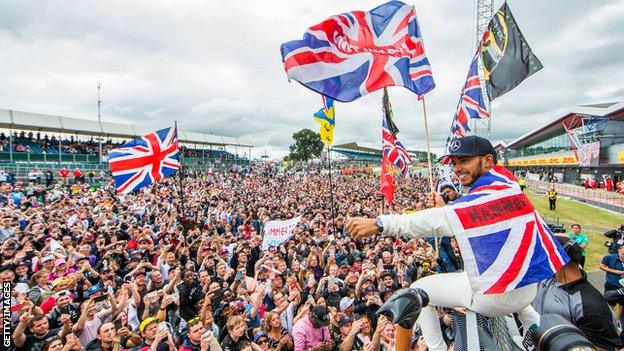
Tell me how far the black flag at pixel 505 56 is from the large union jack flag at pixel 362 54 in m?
3.27

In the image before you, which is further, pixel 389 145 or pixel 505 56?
pixel 389 145

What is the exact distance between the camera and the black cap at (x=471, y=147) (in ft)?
8.10

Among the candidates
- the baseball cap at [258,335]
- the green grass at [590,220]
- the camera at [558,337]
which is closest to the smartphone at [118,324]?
the baseball cap at [258,335]

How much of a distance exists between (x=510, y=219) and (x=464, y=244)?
34 centimetres

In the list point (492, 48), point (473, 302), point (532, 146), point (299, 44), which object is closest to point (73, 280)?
point (299, 44)

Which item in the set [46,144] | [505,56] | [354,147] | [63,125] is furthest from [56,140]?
[354,147]

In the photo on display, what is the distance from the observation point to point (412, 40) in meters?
5.69

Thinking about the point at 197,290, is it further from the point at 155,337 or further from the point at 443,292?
the point at 443,292

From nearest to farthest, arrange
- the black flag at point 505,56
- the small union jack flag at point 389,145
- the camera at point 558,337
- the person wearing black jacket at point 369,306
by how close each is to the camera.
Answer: the camera at point 558,337
the person wearing black jacket at point 369,306
the black flag at point 505,56
the small union jack flag at point 389,145

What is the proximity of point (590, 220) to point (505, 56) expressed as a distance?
20.1 metres

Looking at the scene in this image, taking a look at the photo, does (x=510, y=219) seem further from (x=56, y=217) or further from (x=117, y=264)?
(x=56, y=217)

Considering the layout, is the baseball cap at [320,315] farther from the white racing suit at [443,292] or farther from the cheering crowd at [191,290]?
the white racing suit at [443,292]

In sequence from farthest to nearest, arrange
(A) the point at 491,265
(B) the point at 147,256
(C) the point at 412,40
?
(B) the point at 147,256 → (C) the point at 412,40 → (A) the point at 491,265

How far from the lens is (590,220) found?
22438mm
